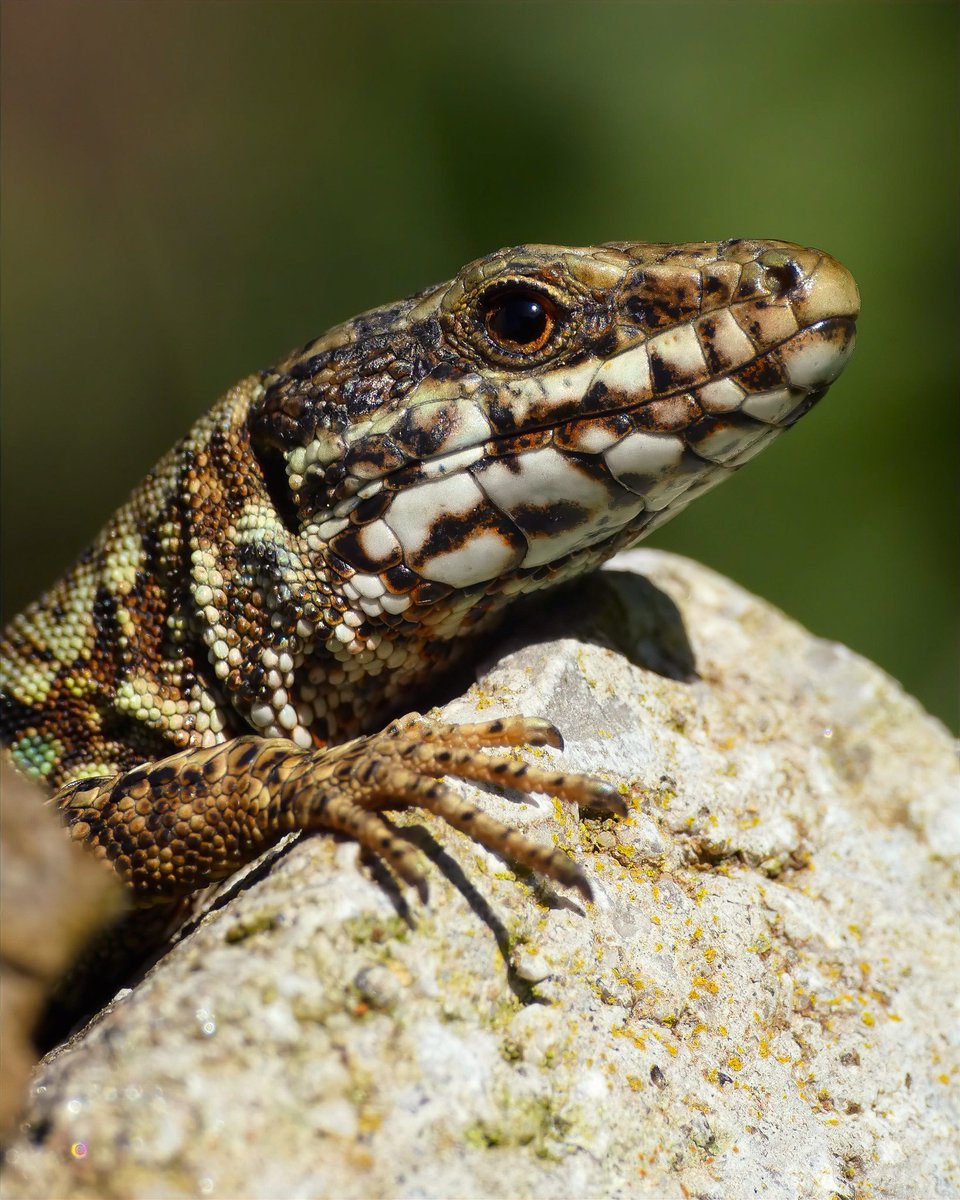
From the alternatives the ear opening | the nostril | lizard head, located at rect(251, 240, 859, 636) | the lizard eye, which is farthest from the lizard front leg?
the nostril

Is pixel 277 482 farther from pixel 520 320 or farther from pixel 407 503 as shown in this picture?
pixel 520 320

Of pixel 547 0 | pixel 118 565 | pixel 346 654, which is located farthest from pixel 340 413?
pixel 547 0

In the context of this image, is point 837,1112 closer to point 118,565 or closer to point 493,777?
point 493,777

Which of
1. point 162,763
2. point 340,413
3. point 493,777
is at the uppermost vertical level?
point 340,413

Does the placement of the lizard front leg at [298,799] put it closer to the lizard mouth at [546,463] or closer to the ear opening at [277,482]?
the lizard mouth at [546,463]

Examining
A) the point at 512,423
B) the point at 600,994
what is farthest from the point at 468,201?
the point at 600,994

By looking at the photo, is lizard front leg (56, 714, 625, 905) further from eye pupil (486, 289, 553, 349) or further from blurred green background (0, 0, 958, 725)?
blurred green background (0, 0, 958, 725)
